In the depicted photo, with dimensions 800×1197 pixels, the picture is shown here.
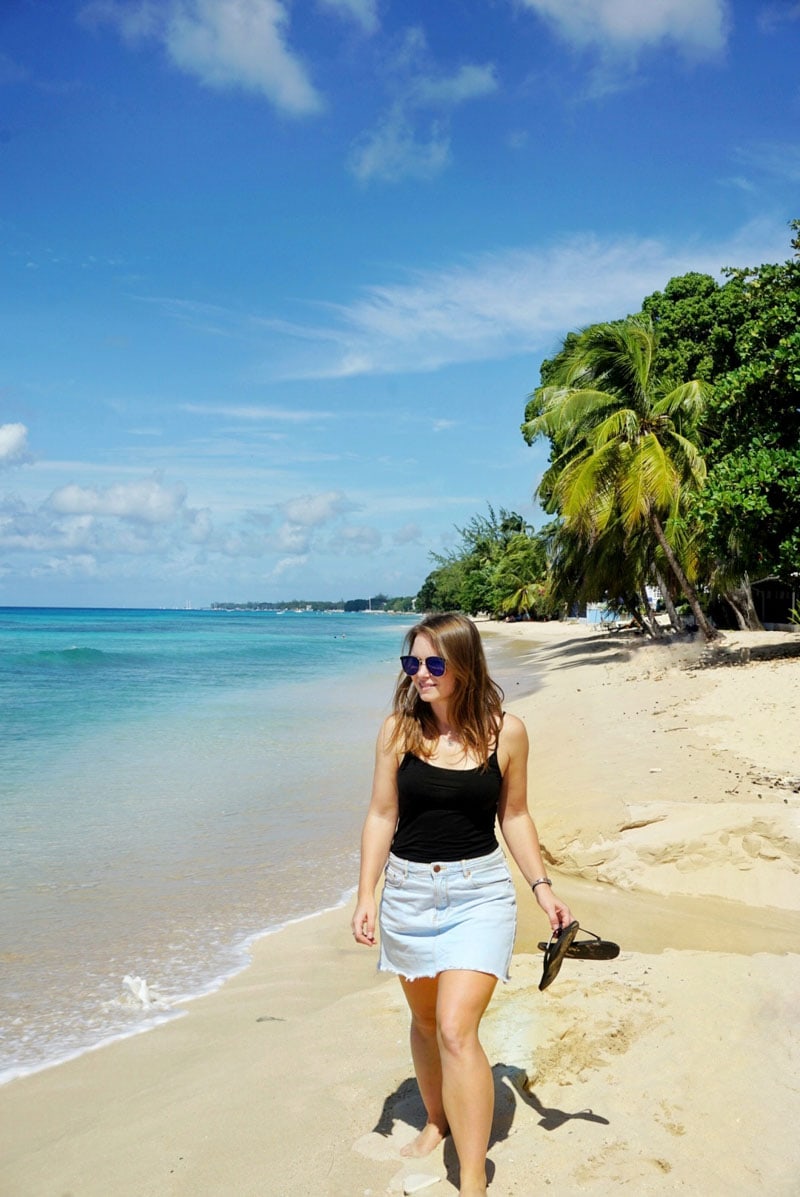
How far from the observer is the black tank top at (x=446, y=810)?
2.70 m

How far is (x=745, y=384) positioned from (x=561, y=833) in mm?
10811

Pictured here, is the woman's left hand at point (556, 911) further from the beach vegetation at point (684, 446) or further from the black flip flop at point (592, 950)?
the beach vegetation at point (684, 446)

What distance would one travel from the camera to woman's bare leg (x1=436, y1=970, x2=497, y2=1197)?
2494 mm

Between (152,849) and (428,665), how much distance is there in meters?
5.75

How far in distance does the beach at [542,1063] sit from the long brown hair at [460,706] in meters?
1.27

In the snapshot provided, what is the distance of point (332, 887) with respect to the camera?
6523 mm

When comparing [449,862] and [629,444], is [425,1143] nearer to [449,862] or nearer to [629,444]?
[449,862]

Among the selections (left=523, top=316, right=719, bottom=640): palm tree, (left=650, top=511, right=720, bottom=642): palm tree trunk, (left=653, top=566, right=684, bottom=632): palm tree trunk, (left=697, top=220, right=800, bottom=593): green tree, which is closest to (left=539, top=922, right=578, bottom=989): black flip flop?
(left=697, top=220, right=800, bottom=593): green tree

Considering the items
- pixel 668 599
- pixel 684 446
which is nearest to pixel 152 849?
pixel 684 446

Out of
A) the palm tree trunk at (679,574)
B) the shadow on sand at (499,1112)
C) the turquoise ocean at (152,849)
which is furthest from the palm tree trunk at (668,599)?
the shadow on sand at (499,1112)

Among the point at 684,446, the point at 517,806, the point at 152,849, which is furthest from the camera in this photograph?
the point at 684,446

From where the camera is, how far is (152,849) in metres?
7.77

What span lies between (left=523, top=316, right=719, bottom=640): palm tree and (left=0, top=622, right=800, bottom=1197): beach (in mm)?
15064

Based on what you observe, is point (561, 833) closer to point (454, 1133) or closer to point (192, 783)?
point (454, 1133)
